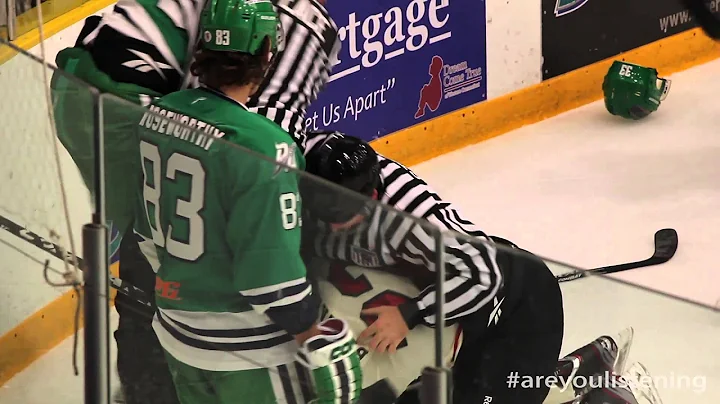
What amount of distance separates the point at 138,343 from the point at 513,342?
0.63 m

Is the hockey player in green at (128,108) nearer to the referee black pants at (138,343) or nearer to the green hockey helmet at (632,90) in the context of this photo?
the referee black pants at (138,343)

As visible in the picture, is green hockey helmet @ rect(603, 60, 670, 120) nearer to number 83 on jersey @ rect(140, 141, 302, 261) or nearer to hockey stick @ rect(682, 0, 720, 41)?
hockey stick @ rect(682, 0, 720, 41)

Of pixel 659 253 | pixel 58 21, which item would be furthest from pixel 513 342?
pixel 659 253

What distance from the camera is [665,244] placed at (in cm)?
393

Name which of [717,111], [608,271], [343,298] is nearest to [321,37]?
[343,298]

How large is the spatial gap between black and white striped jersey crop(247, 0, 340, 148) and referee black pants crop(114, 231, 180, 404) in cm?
57

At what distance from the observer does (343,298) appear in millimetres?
1769

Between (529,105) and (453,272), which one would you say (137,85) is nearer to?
(453,272)

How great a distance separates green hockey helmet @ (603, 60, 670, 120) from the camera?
5.06 meters

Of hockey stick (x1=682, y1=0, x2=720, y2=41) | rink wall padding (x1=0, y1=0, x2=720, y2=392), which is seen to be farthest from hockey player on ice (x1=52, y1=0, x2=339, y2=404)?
hockey stick (x1=682, y1=0, x2=720, y2=41)

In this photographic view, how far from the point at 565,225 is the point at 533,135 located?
0.89 m

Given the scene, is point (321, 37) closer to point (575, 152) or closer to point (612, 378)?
point (612, 378)

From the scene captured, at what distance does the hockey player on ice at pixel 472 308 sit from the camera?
1.60m

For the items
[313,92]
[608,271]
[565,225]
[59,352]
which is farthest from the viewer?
[565,225]
